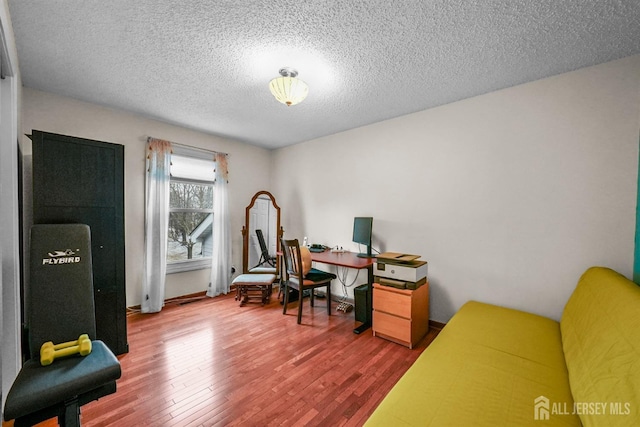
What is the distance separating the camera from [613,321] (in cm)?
123

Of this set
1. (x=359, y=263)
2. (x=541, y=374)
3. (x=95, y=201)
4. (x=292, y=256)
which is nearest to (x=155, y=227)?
(x=95, y=201)

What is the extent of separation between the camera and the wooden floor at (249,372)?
1.61 m

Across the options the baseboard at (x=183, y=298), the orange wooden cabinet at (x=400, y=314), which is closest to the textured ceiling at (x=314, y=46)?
the orange wooden cabinet at (x=400, y=314)

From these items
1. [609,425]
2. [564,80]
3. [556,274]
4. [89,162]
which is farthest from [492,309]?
[89,162]

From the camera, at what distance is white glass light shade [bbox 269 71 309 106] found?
2.03 metres

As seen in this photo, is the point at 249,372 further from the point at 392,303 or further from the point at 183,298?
the point at 183,298

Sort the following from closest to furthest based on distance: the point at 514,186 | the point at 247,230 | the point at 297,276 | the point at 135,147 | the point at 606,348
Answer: the point at 606,348 < the point at 514,186 < the point at 297,276 < the point at 135,147 < the point at 247,230

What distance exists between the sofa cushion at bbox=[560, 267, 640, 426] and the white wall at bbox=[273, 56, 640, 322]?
499 millimetres

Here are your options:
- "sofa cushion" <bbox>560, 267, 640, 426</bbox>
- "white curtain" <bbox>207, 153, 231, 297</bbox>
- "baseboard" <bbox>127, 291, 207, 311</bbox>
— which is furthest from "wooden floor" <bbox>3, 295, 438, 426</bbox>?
"sofa cushion" <bbox>560, 267, 640, 426</bbox>

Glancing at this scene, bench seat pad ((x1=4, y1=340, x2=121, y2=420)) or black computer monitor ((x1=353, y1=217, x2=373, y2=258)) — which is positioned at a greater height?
black computer monitor ((x1=353, y1=217, x2=373, y2=258))

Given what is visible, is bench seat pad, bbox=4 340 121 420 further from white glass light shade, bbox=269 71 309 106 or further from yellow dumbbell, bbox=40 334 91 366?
white glass light shade, bbox=269 71 309 106

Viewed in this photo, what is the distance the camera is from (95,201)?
2.18 m

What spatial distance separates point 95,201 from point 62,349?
49.4 inches

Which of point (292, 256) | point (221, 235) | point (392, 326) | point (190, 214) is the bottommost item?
point (392, 326)
